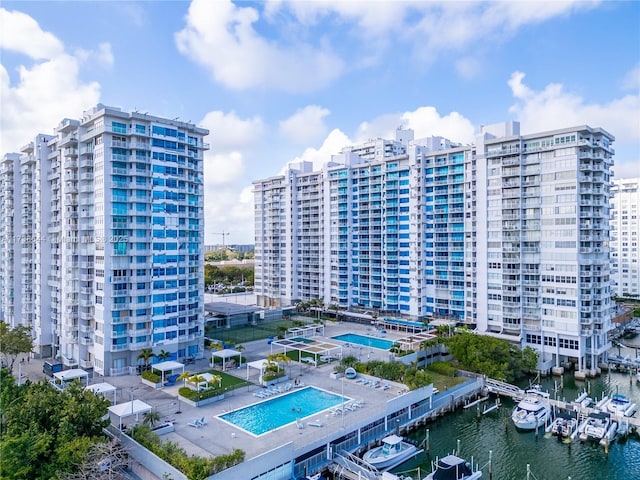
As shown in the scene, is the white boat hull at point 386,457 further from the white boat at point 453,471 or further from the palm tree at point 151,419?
the palm tree at point 151,419

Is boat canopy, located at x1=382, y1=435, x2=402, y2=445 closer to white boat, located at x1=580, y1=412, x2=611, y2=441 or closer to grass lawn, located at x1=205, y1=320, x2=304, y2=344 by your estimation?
white boat, located at x1=580, y1=412, x2=611, y2=441

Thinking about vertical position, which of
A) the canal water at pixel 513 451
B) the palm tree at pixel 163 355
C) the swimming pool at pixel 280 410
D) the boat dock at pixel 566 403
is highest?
the palm tree at pixel 163 355

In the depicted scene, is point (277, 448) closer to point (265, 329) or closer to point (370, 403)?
point (370, 403)

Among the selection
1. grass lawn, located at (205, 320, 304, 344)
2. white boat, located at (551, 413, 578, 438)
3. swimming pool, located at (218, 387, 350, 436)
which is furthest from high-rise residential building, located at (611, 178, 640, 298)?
swimming pool, located at (218, 387, 350, 436)

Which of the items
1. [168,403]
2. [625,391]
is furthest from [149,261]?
[625,391]

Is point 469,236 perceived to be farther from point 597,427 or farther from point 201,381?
point 201,381

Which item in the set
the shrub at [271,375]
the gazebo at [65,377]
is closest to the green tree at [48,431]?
the gazebo at [65,377]
